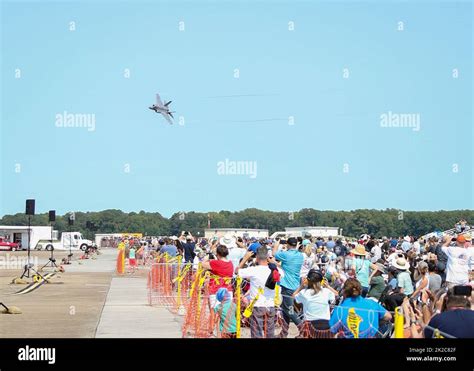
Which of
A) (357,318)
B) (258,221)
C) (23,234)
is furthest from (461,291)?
(258,221)

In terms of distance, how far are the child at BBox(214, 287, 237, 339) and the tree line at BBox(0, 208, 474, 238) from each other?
121933mm

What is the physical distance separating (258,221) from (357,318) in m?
153

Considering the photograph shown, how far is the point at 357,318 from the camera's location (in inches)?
415

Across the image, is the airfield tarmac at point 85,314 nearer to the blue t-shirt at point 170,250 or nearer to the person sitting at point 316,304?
the blue t-shirt at point 170,250

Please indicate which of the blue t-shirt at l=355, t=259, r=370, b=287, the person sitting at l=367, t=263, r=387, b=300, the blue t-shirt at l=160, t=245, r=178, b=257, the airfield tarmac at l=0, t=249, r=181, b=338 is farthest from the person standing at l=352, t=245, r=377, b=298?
the blue t-shirt at l=160, t=245, r=178, b=257

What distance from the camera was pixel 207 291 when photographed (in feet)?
50.7

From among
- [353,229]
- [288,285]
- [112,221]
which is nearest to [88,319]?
[288,285]

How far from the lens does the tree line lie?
144125mm

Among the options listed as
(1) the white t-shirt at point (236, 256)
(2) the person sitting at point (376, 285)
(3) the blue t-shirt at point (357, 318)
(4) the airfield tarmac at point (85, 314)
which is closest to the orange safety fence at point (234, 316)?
(3) the blue t-shirt at point (357, 318)

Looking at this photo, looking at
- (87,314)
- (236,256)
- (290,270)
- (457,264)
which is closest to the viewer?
(290,270)

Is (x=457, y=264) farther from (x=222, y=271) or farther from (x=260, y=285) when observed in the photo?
(x=260, y=285)
